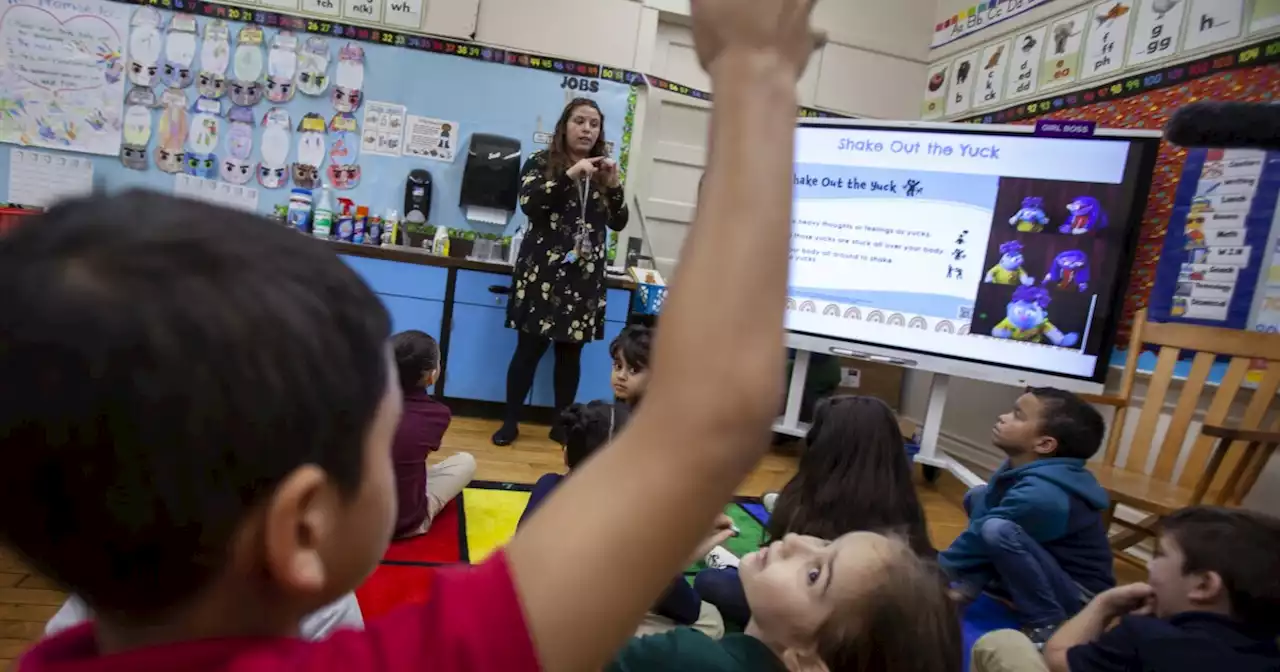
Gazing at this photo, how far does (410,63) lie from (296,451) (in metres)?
3.68

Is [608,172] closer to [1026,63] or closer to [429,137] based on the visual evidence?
[429,137]

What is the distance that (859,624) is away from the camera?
861 mm

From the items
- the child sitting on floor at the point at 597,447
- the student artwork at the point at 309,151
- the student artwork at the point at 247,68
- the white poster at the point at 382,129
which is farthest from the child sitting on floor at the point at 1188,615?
the student artwork at the point at 247,68

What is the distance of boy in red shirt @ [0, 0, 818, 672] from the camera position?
0.83 feet

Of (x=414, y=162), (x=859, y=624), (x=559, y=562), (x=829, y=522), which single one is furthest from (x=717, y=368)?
(x=414, y=162)

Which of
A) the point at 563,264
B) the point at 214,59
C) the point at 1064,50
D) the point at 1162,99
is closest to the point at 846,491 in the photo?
the point at 563,264

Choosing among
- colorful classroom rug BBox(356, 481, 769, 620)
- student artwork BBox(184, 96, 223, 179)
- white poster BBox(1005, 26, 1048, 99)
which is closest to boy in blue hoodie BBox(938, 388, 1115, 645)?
colorful classroom rug BBox(356, 481, 769, 620)

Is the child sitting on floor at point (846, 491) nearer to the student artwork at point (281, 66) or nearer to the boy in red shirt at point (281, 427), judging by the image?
the boy in red shirt at point (281, 427)

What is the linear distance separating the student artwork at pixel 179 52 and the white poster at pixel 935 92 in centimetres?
366

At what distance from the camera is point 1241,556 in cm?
125

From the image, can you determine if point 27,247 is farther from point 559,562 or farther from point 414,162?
point 414,162

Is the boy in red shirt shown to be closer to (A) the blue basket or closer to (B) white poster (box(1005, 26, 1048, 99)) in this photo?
(A) the blue basket

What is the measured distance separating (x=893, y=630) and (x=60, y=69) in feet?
13.3

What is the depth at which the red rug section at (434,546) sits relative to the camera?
6.16 feet
